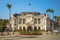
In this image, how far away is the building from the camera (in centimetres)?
7238

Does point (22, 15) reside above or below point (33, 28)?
above

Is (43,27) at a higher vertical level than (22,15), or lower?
lower

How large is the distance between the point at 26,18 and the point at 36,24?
451 centimetres

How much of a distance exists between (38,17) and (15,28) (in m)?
9.83

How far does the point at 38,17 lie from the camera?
72625 millimetres

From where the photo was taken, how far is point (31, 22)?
72.8 m

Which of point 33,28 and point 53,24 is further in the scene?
point 53,24

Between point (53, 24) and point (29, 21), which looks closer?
point (29, 21)

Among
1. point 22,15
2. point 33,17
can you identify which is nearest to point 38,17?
point 33,17

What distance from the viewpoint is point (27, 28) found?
72.9m

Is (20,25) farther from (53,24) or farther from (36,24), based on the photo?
(53,24)

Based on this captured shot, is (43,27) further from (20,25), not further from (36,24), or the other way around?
(20,25)

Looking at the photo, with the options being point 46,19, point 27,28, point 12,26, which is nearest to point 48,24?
point 46,19

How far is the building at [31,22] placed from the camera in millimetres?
72375
